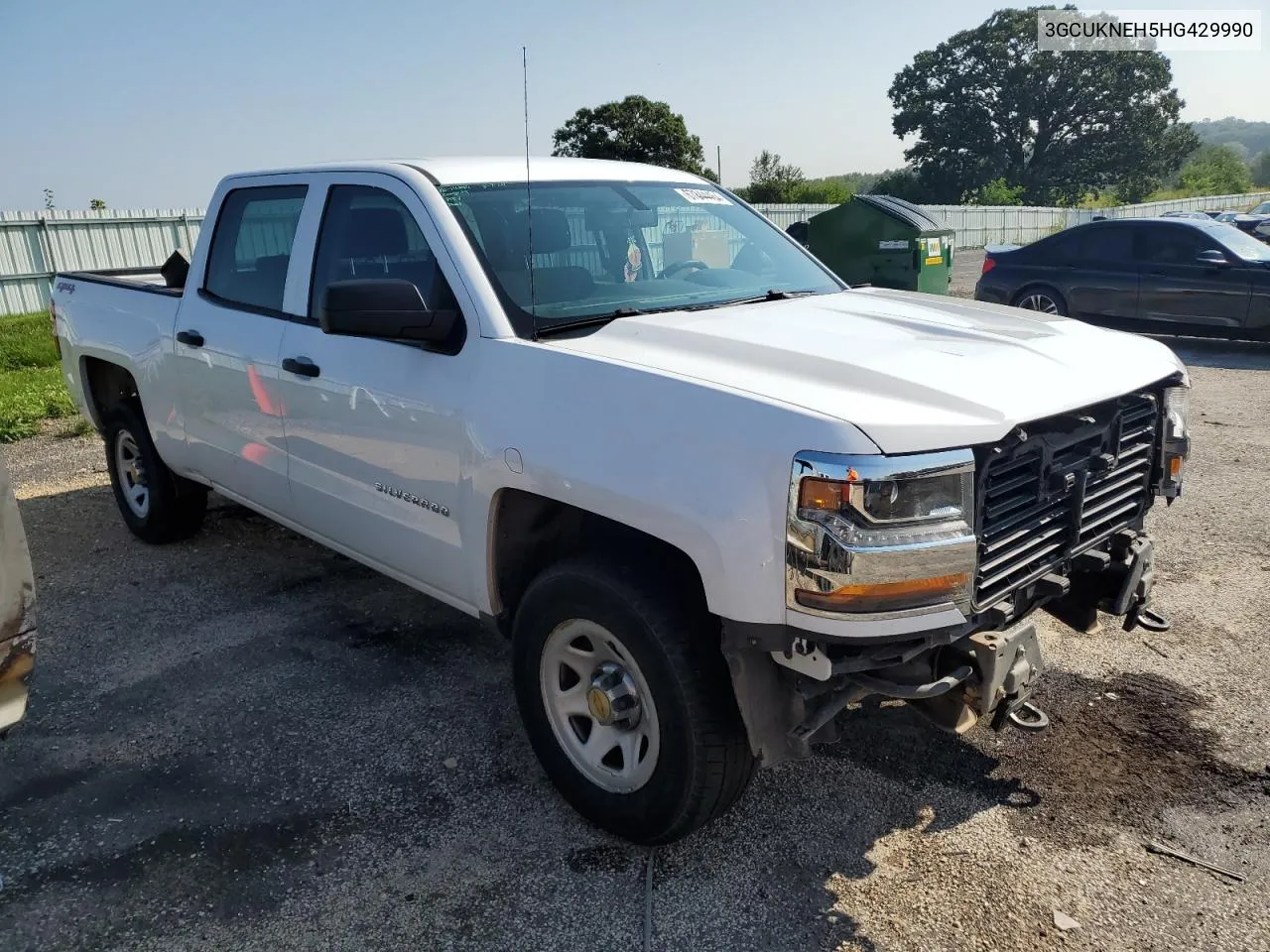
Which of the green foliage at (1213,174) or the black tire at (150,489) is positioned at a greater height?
the green foliage at (1213,174)

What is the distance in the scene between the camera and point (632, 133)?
A: 41594 millimetres

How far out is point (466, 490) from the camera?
311 centimetres

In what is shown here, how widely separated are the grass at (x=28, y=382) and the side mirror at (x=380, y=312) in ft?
22.7

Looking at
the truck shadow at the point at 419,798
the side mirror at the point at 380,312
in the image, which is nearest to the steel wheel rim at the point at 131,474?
the truck shadow at the point at 419,798

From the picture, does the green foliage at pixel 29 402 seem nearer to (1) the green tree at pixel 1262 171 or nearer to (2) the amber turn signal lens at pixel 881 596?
(2) the amber turn signal lens at pixel 881 596

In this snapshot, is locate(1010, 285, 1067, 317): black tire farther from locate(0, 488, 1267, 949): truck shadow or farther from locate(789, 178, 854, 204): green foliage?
locate(789, 178, 854, 204): green foliage

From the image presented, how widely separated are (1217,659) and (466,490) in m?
3.23

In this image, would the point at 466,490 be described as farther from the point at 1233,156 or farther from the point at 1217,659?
the point at 1233,156

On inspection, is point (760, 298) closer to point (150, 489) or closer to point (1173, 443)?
point (1173, 443)

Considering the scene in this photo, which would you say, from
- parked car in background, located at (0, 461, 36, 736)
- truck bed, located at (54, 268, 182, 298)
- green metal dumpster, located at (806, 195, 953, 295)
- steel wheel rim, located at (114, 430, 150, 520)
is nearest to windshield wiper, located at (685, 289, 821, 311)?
parked car in background, located at (0, 461, 36, 736)

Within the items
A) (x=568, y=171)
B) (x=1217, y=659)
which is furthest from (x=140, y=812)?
(x=1217, y=659)

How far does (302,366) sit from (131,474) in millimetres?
2745

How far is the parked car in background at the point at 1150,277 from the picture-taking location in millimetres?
10945

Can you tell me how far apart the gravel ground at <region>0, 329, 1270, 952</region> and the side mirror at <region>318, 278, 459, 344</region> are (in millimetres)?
1540
